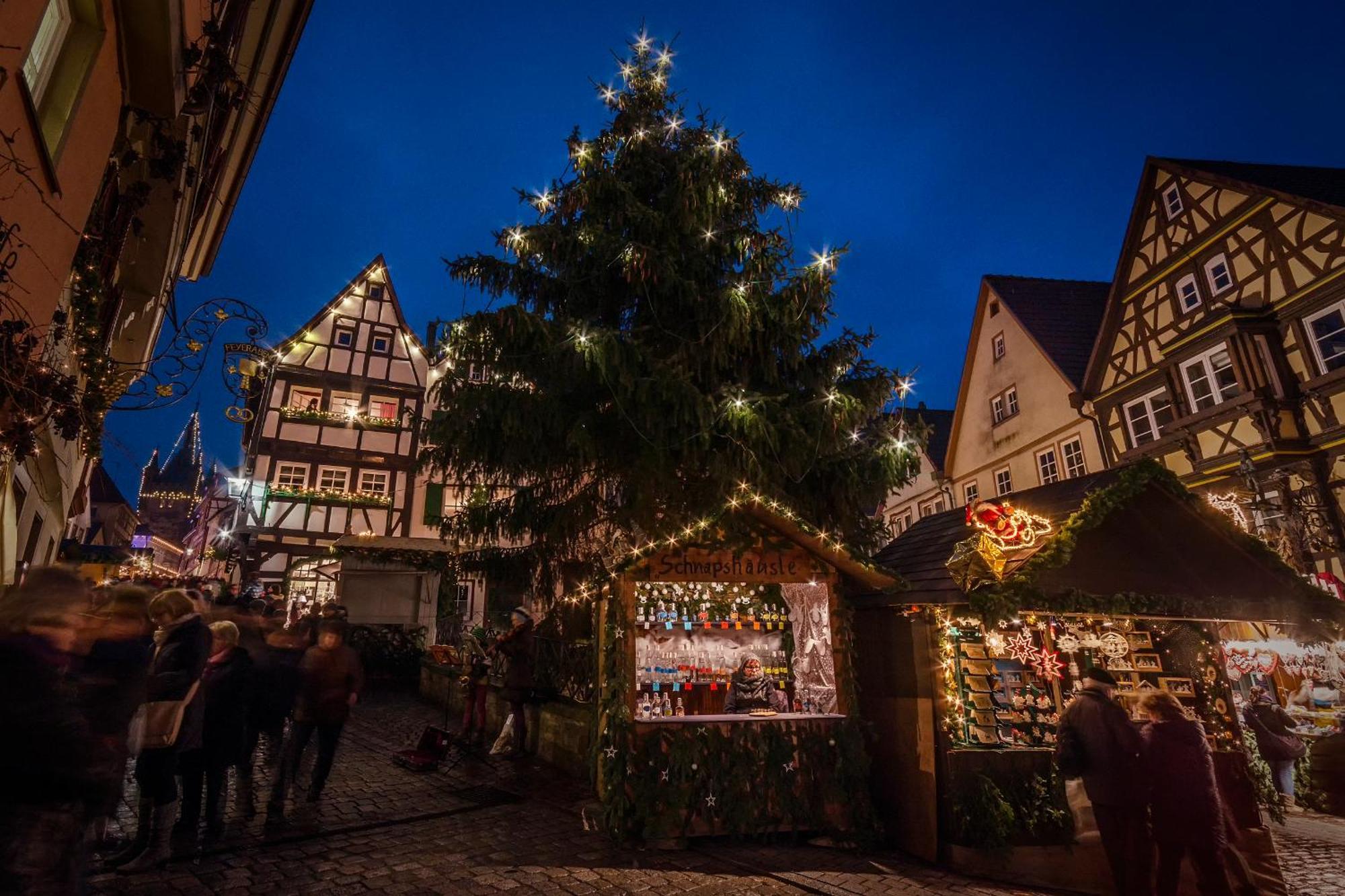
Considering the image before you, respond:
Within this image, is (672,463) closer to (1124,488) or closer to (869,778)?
(869,778)

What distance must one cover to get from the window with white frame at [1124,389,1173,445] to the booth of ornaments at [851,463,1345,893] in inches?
461

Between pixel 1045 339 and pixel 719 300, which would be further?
pixel 1045 339

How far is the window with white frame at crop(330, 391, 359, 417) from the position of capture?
81.0 ft

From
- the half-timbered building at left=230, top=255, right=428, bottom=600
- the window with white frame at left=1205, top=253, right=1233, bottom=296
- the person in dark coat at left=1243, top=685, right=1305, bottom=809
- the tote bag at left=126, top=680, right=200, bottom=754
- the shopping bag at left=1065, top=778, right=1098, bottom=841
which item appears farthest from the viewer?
the half-timbered building at left=230, top=255, right=428, bottom=600

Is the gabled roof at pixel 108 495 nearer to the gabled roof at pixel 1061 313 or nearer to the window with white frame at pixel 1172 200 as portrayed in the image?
the gabled roof at pixel 1061 313

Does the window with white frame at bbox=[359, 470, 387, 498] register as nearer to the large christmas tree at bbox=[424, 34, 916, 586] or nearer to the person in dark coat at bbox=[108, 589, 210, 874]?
the large christmas tree at bbox=[424, 34, 916, 586]

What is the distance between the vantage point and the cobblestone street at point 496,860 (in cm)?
494

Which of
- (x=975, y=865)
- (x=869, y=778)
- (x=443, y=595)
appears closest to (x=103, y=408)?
(x=869, y=778)

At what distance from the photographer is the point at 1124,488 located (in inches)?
254

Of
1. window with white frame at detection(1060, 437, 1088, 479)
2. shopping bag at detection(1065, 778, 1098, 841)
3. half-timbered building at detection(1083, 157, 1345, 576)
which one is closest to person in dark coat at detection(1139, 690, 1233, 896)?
shopping bag at detection(1065, 778, 1098, 841)

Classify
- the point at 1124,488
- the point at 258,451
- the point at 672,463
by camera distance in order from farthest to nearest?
1. the point at 258,451
2. the point at 672,463
3. the point at 1124,488

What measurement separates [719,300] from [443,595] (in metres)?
12.2

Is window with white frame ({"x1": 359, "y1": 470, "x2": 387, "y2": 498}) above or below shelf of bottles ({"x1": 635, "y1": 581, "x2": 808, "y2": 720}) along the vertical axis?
above

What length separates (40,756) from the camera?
9.73 feet
